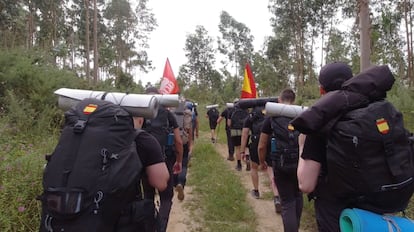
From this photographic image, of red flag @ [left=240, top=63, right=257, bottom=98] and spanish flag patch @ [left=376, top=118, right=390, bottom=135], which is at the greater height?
red flag @ [left=240, top=63, right=257, bottom=98]

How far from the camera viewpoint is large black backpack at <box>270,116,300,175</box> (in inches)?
147

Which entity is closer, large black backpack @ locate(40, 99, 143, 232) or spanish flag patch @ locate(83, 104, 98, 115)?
large black backpack @ locate(40, 99, 143, 232)

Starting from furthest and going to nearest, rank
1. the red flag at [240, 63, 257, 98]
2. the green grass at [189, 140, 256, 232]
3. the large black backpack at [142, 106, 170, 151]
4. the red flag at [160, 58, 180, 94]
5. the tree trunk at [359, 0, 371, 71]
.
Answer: the red flag at [240, 63, 257, 98] < the red flag at [160, 58, 180, 94] < the tree trunk at [359, 0, 371, 71] < the green grass at [189, 140, 256, 232] < the large black backpack at [142, 106, 170, 151]

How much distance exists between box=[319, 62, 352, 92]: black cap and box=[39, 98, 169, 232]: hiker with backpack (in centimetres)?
128

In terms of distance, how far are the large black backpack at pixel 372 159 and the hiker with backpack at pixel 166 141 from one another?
93.2 inches

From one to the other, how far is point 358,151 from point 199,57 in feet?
146

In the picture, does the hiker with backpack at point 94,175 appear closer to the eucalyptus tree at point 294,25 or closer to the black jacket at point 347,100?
the black jacket at point 347,100

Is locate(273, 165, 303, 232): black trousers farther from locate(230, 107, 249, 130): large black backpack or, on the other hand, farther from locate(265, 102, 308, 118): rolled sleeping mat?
locate(230, 107, 249, 130): large black backpack

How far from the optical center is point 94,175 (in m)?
1.79

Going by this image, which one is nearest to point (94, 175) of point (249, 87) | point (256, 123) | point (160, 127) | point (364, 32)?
point (160, 127)

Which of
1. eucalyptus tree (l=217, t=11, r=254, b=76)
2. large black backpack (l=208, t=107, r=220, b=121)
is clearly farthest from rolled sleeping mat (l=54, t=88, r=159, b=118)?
eucalyptus tree (l=217, t=11, r=254, b=76)

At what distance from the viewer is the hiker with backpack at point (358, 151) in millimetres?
1733

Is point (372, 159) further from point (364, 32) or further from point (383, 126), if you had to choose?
point (364, 32)

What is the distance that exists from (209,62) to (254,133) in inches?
1606
